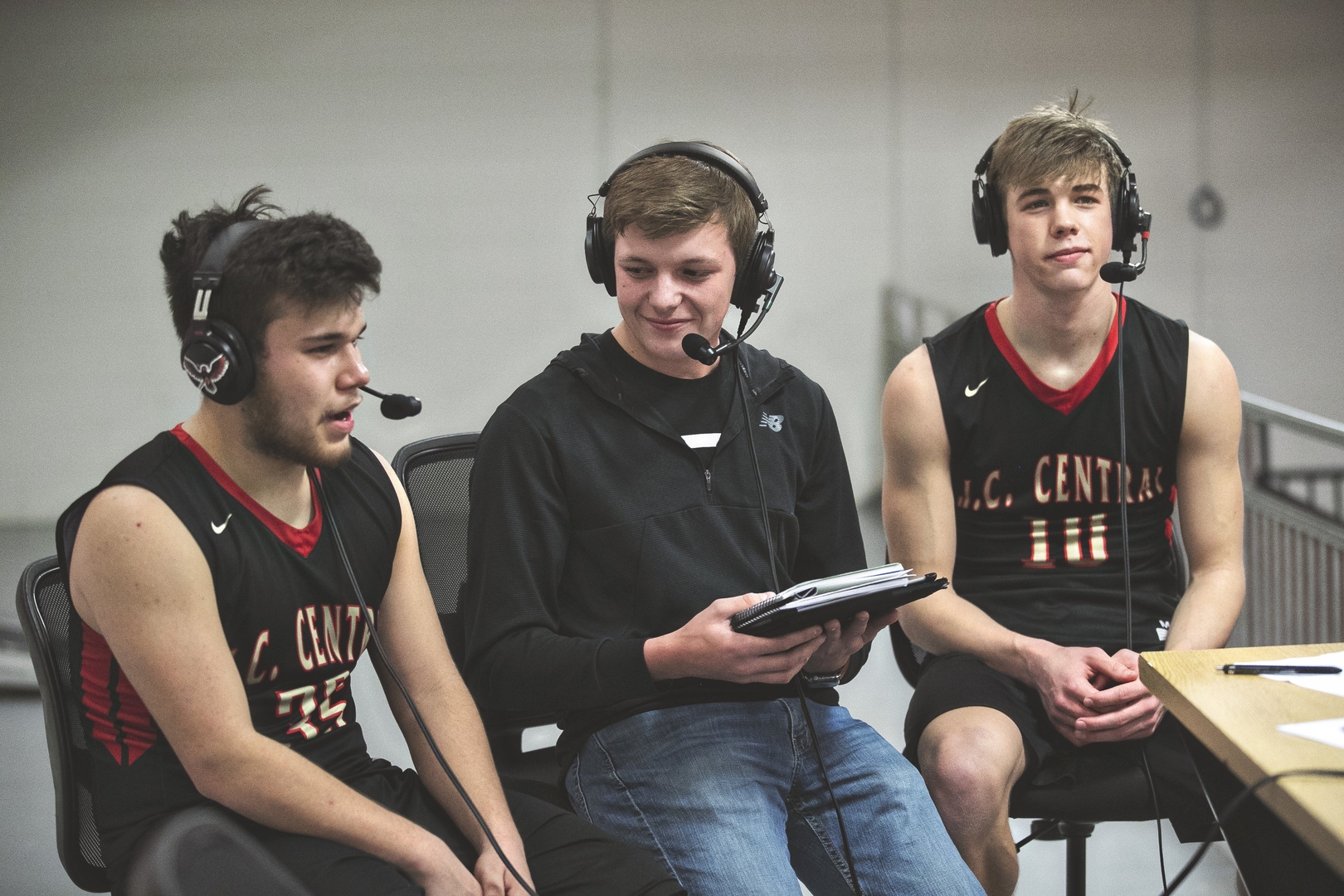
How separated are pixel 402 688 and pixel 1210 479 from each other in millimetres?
1295

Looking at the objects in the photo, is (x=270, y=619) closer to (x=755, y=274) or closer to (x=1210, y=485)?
(x=755, y=274)

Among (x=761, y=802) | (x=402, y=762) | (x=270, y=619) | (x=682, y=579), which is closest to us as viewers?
(x=270, y=619)

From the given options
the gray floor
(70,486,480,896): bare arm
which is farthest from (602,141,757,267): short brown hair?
the gray floor

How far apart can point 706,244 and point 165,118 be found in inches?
148

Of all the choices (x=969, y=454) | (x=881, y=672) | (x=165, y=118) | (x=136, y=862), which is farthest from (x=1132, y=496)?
(x=165, y=118)

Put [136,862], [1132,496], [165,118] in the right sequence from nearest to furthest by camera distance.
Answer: [136,862]
[1132,496]
[165,118]

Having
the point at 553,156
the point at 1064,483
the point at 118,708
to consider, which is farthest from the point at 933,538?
the point at 553,156

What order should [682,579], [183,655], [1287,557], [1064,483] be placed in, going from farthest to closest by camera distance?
[1287,557], [1064,483], [682,579], [183,655]

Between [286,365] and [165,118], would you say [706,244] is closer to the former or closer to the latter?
[286,365]

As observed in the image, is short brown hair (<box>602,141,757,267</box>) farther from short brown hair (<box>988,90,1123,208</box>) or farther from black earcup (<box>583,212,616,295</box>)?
short brown hair (<box>988,90,1123,208</box>)

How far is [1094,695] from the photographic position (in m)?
1.38

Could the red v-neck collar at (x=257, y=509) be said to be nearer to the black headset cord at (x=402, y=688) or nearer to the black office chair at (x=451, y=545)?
the black headset cord at (x=402, y=688)

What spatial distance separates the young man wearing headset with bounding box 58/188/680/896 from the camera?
996mm

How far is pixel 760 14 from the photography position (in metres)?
4.34
